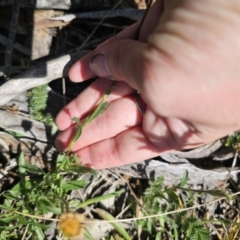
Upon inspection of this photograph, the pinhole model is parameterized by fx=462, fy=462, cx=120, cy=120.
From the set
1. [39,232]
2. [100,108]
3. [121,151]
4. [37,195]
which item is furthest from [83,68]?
[39,232]

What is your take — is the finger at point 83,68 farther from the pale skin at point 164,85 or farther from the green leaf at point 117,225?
the green leaf at point 117,225

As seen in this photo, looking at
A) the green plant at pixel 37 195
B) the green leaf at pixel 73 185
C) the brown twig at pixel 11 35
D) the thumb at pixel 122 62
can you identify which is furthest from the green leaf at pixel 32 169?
the thumb at pixel 122 62

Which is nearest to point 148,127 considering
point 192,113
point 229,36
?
point 192,113

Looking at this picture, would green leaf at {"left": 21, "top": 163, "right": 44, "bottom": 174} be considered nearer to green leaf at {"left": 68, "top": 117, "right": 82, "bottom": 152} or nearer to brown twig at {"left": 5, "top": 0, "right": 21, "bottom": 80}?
green leaf at {"left": 68, "top": 117, "right": 82, "bottom": 152}

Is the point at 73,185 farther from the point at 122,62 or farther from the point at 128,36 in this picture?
the point at 128,36

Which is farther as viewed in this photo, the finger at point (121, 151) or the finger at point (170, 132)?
the finger at point (121, 151)

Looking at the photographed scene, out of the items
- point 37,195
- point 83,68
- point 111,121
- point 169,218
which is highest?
point 83,68
